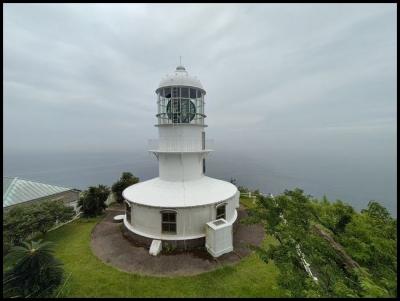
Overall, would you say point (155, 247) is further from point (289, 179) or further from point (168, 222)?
point (289, 179)

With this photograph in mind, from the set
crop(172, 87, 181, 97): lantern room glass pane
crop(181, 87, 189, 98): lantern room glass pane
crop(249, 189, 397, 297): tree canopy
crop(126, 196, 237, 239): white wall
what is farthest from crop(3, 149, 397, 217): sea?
crop(249, 189, 397, 297): tree canopy

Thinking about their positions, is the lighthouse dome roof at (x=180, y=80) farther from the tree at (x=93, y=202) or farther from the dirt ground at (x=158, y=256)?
the dirt ground at (x=158, y=256)

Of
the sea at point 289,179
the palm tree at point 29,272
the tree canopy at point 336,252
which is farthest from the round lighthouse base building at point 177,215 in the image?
the sea at point 289,179

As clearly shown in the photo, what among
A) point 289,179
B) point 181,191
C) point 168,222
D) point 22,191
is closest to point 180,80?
point 181,191

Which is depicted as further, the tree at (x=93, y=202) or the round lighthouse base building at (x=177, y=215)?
the tree at (x=93, y=202)

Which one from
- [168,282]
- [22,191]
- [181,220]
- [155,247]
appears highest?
[22,191]

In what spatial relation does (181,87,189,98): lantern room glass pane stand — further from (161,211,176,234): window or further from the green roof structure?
the green roof structure
